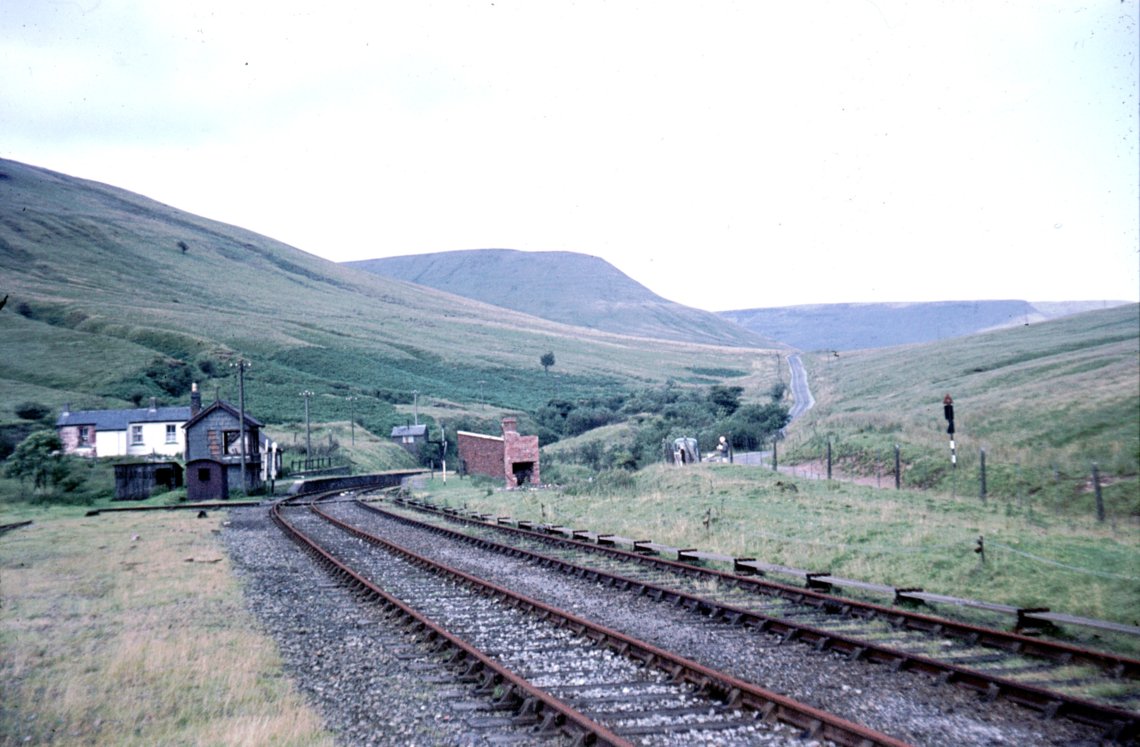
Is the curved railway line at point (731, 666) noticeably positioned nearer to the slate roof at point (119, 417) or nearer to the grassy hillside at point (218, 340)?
the slate roof at point (119, 417)

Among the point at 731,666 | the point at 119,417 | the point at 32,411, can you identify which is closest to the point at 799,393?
the point at 119,417

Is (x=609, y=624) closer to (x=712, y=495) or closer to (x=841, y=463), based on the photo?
(x=712, y=495)

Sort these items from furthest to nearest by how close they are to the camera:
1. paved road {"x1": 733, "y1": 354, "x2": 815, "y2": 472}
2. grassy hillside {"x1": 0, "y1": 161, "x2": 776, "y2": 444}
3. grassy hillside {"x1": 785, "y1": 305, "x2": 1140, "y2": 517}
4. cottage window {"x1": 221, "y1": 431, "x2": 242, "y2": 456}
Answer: grassy hillside {"x1": 0, "y1": 161, "x2": 776, "y2": 444}
cottage window {"x1": 221, "y1": 431, "x2": 242, "y2": 456}
paved road {"x1": 733, "y1": 354, "x2": 815, "y2": 472}
grassy hillside {"x1": 785, "y1": 305, "x2": 1140, "y2": 517}

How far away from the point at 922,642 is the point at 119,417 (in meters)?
71.5

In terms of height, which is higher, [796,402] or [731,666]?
[796,402]

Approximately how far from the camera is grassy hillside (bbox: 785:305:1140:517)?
81.7 feet

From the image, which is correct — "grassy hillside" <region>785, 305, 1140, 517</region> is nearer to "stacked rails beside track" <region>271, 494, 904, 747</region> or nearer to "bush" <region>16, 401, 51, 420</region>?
"stacked rails beside track" <region>271, 494, 904, 747</region>

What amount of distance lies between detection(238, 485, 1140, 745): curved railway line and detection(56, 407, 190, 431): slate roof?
6185cm

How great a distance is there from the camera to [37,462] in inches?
1753

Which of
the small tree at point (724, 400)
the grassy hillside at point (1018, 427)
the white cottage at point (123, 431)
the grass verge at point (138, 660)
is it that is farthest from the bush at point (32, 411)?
the grassy hillside at point (1018, 427)

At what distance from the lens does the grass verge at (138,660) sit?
744 centimetres

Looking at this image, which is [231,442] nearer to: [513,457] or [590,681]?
[513,457]

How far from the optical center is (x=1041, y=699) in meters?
7.15

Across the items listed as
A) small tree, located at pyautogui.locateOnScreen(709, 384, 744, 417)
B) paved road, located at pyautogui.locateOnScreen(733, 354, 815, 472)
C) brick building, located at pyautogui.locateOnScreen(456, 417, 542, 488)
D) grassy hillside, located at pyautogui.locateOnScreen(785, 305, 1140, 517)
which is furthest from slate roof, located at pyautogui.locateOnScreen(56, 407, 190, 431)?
grassy hillside, located at pyautogui.locateOnScreen(785, 305, 1140, 517)
